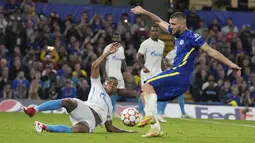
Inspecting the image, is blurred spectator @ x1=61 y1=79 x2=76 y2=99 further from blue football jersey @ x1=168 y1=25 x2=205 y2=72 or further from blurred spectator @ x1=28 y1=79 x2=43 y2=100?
blue football jersey @ x1=168 y1=25 x2=205 y2=72

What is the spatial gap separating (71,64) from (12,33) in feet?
8.29

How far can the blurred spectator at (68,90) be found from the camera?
1091 inches

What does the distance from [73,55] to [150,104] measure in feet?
52.3

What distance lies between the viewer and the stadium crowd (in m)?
28.0

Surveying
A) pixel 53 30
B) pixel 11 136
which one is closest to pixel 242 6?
pixel 53 30

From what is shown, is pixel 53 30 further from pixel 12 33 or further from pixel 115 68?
pixel 115 68

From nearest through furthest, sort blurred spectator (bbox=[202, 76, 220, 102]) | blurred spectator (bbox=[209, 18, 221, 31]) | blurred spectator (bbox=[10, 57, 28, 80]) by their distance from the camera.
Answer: blurred spectator (bbox=[10, 57, 28, 80]), blurred spectator (bbox=[202, 76, 220, 102]), blurred spectator (bbox=[209, 18, 221, 31])

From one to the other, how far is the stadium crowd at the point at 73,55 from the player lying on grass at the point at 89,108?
12.4 metres

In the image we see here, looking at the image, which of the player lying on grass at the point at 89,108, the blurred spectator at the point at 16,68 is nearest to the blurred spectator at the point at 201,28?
the blurred spectator at the point at 16,68

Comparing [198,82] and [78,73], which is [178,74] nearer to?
[78,73]

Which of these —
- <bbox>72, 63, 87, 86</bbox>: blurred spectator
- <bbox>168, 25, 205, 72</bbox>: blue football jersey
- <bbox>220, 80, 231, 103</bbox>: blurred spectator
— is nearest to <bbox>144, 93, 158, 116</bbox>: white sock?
<bbox>168, 25, 205, 72</bbox>: blue football jersey

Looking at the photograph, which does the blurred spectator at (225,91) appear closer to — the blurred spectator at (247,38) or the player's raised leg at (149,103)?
the blurred spectator at (247,38)

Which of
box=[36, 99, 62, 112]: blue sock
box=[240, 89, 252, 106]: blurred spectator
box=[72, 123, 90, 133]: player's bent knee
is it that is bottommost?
box=[240, 89, 252, 106]: blurred spectator

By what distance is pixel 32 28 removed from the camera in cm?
3056
